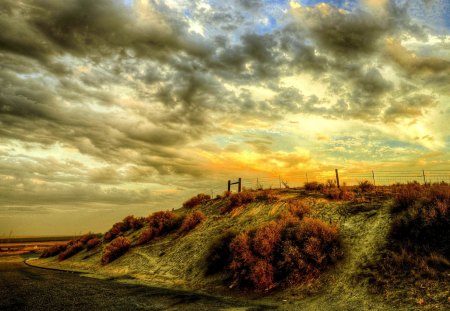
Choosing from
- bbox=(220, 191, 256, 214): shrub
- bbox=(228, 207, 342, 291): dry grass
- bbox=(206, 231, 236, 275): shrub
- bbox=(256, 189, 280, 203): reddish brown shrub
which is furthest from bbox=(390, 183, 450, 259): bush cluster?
bbox=(220, 191, 256, 214): shrub

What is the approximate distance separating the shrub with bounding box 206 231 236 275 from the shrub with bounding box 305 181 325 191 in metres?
11.2

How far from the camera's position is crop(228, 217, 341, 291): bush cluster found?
13289mm

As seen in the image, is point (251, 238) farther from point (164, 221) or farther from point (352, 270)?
point (164, 221)

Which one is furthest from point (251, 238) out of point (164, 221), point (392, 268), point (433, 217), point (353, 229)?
point (164, 221)

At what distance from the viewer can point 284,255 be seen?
1391 cm

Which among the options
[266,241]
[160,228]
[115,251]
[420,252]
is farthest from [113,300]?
[115,251]

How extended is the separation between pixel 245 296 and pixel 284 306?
7.97 feet

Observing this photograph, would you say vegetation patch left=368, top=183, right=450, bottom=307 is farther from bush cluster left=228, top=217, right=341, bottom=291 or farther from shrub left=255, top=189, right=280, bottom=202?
shrub left=255, top=189, right=280, bottom=202

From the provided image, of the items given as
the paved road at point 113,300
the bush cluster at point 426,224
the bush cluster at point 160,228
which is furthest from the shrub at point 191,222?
the bush cluster at point 426,224

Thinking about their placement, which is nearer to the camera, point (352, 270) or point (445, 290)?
point (445, 290)

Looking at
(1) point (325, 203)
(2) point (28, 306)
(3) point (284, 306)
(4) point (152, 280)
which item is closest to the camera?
(3) point (284, 306)

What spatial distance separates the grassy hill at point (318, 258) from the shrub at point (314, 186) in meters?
1.58

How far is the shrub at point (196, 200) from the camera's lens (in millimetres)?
35606

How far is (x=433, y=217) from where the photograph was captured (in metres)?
12.8
